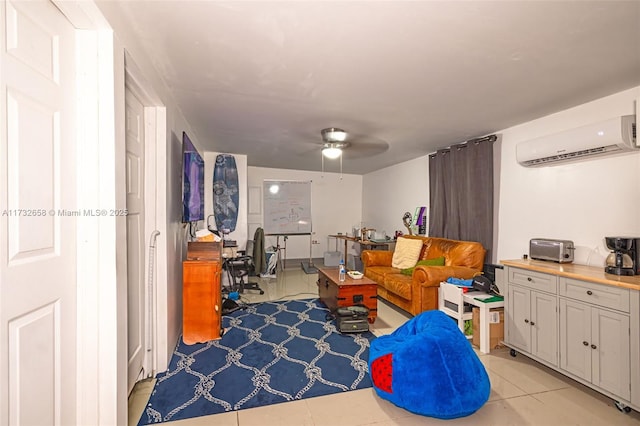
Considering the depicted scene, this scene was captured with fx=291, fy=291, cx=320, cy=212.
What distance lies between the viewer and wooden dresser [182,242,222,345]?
276 cm

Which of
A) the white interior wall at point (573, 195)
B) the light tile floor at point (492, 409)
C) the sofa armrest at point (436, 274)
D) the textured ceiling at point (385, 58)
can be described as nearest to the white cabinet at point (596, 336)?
the light tile floor at point (492, 409)

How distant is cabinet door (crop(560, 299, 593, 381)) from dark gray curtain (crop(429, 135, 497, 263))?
4.70 feet

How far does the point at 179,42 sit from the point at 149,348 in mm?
2183

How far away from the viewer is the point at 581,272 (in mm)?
2248

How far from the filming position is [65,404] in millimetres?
1288

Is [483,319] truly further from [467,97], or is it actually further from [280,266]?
[280,266]

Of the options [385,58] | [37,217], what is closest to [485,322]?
[385,58]

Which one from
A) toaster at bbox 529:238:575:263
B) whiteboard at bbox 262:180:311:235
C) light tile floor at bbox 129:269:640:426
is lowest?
light tile floor at bbox 129:269:640:426

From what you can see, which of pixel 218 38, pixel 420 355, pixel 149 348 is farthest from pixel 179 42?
pixel 420 355

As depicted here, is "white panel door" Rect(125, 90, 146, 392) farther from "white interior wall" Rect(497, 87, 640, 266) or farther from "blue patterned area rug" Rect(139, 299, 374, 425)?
"white interior wall" Rect(497, 87, 640, 266)

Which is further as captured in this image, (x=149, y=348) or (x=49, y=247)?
(x=149, y=348)

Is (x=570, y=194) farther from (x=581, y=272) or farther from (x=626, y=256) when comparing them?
(x=581, y=272)

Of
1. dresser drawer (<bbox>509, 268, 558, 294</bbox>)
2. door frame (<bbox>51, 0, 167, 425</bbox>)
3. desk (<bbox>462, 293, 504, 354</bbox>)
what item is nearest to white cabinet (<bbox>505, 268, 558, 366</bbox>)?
dresser drawer (<bbox>509, 268, 558, 294</bbox>)

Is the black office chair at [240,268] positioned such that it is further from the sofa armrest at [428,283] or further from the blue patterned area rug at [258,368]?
the sofa armrest at [428,283]
